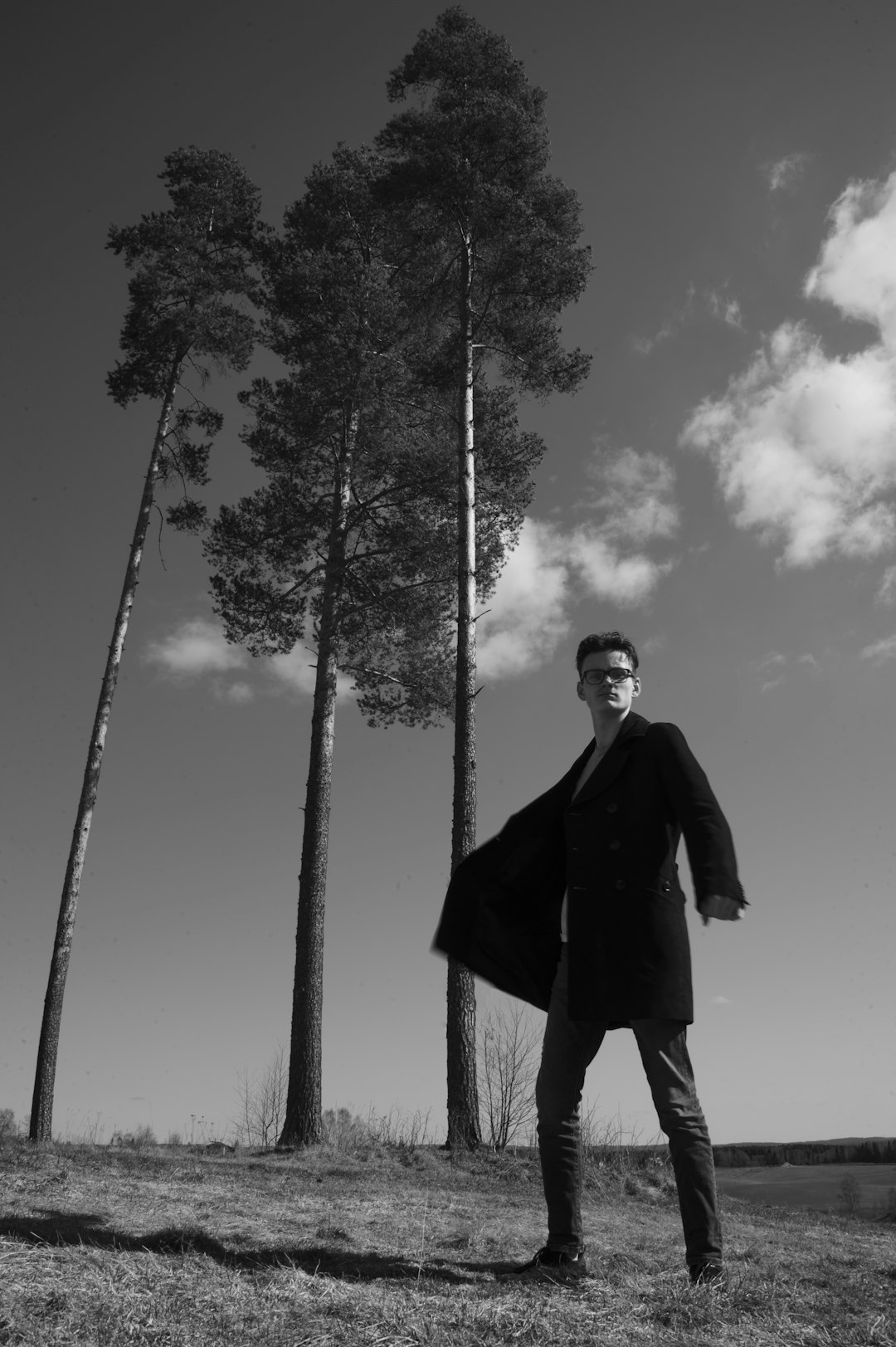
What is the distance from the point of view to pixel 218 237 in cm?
1873

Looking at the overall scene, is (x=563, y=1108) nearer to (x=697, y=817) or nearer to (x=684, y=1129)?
(x=684, y=1129)

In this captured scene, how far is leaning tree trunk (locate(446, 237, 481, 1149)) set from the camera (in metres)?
11.7

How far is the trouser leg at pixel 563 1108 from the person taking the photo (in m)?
3.81

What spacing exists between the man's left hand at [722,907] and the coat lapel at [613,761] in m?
0.60

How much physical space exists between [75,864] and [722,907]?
11.7m

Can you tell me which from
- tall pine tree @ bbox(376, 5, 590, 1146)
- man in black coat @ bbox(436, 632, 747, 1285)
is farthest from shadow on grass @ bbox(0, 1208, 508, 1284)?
tall pine tree @ bbox(376, 5, 590, 1146)

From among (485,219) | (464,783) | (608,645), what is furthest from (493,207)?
(608,645)

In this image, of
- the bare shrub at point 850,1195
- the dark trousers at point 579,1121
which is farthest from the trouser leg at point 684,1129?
the bare shrub at point 850,1195

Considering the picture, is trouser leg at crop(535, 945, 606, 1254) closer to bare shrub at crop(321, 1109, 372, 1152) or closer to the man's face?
the man's face

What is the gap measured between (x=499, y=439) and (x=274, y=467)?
12.7 feet

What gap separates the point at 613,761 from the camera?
410cm

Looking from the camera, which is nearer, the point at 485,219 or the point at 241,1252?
the point at 241,1252

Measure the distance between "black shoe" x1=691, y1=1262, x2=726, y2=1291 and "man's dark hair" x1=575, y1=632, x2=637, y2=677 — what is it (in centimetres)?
221

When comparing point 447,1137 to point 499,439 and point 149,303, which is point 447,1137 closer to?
point 499,439
